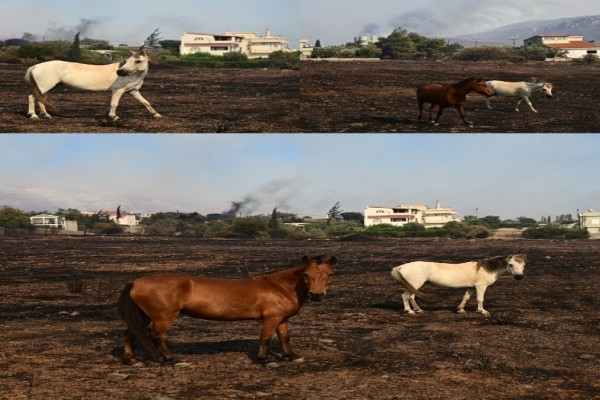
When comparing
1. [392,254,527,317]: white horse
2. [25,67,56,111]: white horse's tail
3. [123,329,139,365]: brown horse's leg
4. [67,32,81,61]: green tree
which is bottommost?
[123,329,139,365]: brown horse's leg

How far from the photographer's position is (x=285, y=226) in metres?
79.8

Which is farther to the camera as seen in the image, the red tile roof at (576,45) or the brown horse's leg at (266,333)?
the red tile roof at (576,45)

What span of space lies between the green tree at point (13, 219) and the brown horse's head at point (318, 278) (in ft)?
203

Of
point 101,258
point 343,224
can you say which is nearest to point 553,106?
point 101,258

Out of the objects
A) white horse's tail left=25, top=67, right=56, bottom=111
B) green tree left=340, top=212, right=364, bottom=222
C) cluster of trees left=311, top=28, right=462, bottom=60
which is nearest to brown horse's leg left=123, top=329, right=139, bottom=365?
white horse's tail left=25, top=67, right=56, bottom=111

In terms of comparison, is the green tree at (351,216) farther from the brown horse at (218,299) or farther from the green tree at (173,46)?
the brown horse at (218,299)

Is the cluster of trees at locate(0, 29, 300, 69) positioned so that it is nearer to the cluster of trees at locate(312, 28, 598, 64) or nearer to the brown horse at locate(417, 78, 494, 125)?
the cluster of trees at locate(312, 28, 598, 64)

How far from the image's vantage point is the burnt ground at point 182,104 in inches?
1711

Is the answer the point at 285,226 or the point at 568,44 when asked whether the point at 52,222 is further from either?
the point at 568,44

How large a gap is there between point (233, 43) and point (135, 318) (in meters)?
49.4

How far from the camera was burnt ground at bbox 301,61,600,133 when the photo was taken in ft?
160

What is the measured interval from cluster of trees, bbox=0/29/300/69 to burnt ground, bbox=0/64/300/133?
0.48m

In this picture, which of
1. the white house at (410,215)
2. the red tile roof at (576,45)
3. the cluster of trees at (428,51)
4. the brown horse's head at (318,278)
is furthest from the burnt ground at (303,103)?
the brown horse's head at (318,278)

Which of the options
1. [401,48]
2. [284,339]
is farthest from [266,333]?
[401,48]
